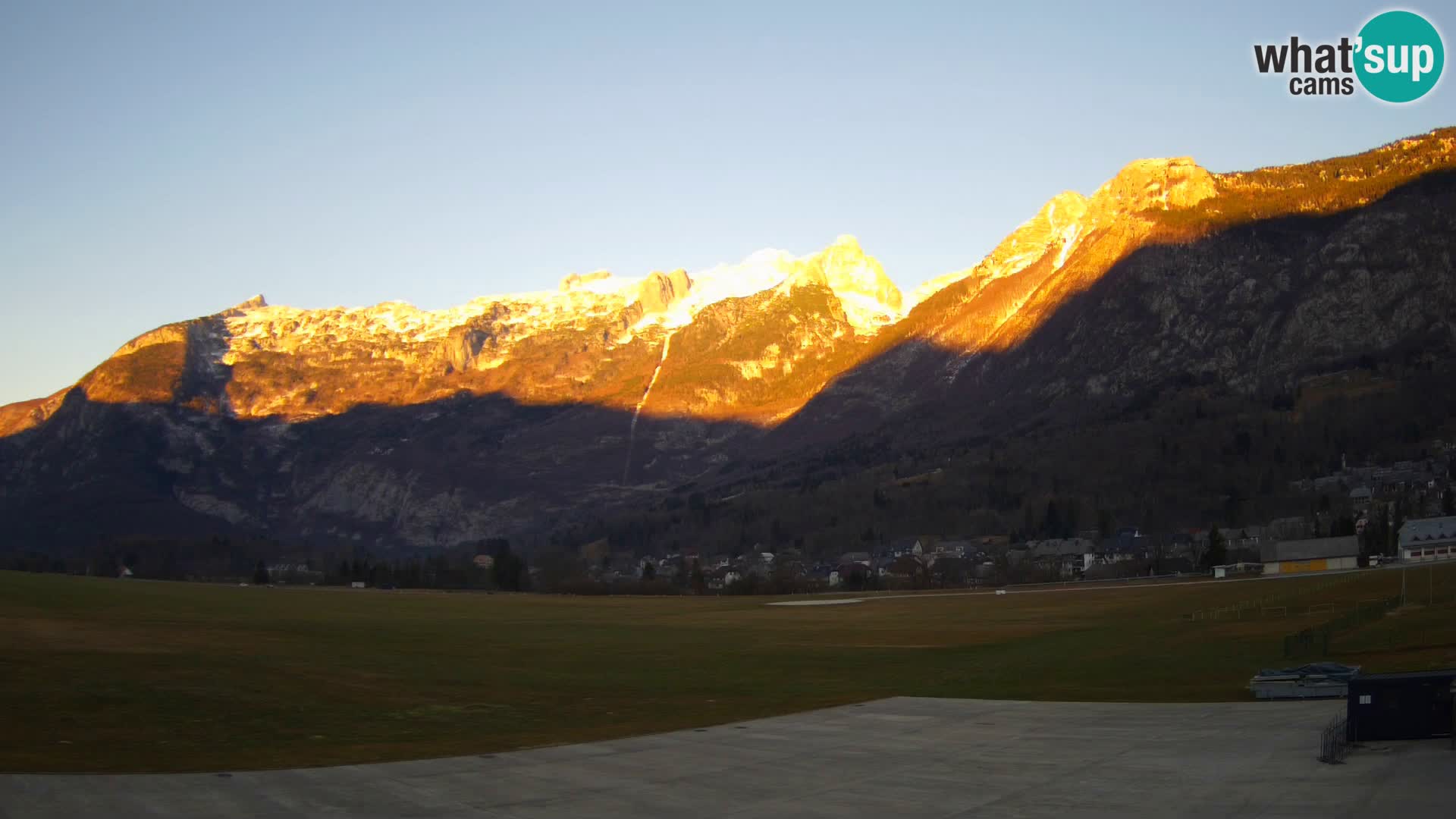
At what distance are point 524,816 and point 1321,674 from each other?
34690mm

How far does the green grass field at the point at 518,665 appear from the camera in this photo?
4475cm

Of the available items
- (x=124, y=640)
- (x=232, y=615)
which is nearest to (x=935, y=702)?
(x=124, y=640)

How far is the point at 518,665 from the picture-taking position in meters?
75.1

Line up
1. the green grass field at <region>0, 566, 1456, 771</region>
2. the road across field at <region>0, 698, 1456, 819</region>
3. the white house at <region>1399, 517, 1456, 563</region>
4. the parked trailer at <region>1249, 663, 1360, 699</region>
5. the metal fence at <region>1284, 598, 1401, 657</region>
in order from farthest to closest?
the white house at <region>1399, 517, 1456, 563</region> → the metal fence at <region>1284, 598, 1401, 657</region> → the parked trailer at <region>1249, 663, 1360, 699</region> → the green grass field at <region>0, 566, 1456, 771</region> → the road across field at <region>0, 698, 1456, 819</region>

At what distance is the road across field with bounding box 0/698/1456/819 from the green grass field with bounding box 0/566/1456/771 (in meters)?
3.57

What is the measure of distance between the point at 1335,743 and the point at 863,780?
45.5 ft

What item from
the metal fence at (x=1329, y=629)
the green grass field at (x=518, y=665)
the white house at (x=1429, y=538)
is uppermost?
the white house at (x=1429, y=538)

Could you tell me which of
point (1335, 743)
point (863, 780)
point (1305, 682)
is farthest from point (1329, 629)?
point (863, 780)

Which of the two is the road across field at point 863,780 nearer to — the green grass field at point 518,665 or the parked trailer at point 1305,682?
the green grass field at point 518,665

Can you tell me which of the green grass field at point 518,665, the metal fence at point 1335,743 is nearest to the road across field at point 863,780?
the metal fence at point 1335,743

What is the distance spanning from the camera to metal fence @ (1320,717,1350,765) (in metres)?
36.3

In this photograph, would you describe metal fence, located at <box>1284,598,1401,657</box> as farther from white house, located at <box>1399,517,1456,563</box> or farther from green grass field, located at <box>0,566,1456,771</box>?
white house, located at <box>1399,517,1456,563</box>

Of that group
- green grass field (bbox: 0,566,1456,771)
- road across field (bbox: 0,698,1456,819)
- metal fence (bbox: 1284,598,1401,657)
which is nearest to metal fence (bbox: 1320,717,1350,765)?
road across field (bbox: 0,698,1456,819)

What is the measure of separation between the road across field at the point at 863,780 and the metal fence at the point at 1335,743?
1.21 ft
